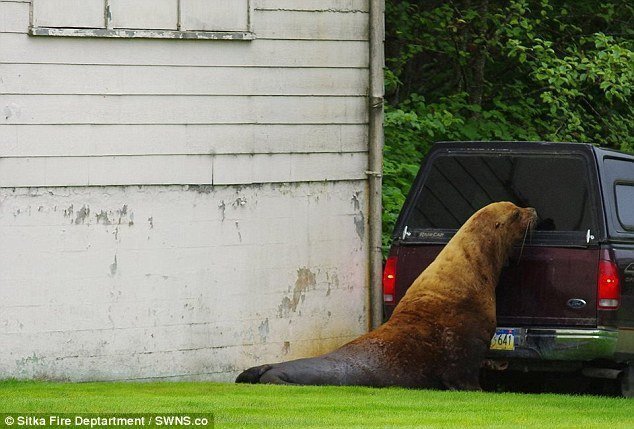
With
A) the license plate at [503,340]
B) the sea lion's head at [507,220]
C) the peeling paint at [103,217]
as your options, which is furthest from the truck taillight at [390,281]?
the peeling paint at [103,217]

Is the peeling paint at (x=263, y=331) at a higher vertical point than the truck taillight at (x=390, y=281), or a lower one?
lower

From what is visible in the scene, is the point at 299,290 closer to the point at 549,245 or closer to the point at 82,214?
the point at 82,214

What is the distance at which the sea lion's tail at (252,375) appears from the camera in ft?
34.1

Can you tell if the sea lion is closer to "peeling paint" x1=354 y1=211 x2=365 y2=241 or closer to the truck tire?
the truck tire

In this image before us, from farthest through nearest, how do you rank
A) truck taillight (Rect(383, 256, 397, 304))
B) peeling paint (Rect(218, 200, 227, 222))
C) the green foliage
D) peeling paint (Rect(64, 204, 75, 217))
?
the green foliage → peeling paint (Rect(218, 200, 227, 222)) → truck taillight (Rect(383, 256, 397, 304)) → peeling paint (Rect(64, 204, 75, 217))

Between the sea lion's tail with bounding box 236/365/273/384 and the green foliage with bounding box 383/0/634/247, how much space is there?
4.82m

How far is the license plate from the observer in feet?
34.1

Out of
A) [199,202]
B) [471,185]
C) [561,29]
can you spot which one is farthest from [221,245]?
[561,29]

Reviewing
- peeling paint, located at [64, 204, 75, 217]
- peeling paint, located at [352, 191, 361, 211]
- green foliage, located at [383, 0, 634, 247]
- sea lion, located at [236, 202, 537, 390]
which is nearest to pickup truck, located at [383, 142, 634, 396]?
sea lion, located at [236, 202, 537, 390]

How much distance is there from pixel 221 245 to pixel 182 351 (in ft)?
3.02

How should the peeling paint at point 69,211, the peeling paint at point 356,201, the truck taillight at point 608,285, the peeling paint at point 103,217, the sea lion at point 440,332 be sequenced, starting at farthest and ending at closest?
the peeling paint at point 356,201 → the peeling paint at point 103,217 → the peeling paint at point 69,211 → the sea lion at point 440,332 → the truck taillight at point 608,285

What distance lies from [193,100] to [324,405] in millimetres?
3454

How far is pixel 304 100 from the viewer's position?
38.9 ft

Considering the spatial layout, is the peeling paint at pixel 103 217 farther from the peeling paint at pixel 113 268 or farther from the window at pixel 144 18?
Answer: the window at pixel 144 18
